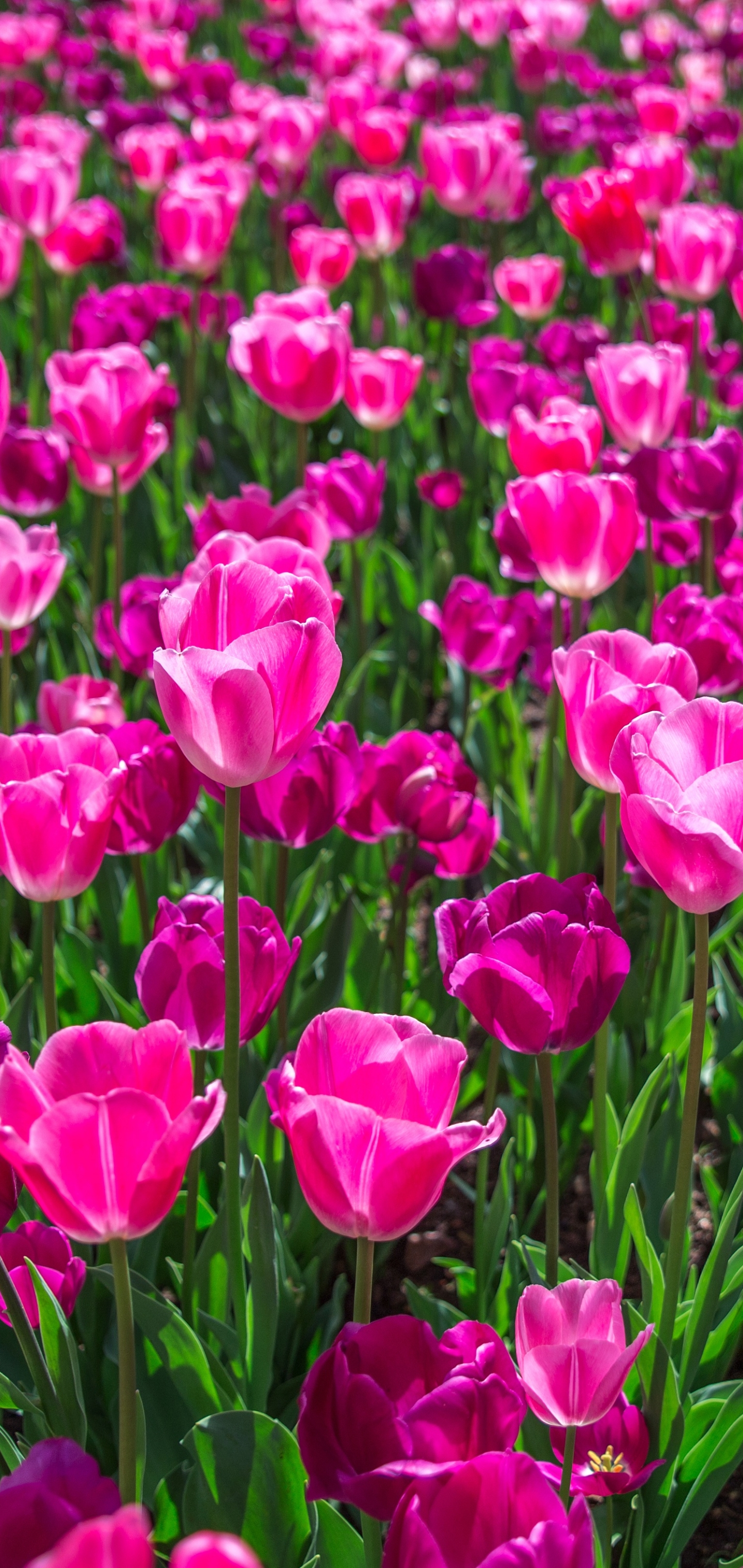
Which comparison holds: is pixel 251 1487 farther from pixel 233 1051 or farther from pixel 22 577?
pixel 22 577

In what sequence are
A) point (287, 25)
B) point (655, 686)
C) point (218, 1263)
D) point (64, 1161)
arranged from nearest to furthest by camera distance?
1. point (64, 1161)
2. point (655, 686)
3. point (218, 1263)
4. point (287, 25)

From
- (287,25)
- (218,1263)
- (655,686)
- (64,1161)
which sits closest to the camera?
(64,1161)

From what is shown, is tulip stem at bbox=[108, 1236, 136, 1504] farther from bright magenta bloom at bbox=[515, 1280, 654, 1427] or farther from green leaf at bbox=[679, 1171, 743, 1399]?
green leaf at bbox=[679, 1171, 743, 1399]

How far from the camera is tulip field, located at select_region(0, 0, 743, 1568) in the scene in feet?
2.37

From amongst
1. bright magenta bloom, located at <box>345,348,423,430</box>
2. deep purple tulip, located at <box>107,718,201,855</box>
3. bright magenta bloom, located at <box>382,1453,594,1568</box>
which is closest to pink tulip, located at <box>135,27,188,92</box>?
bright magenta bloom, located at <box>345,348,423,430</box>

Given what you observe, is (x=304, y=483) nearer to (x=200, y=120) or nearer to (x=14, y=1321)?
(x=14, y=1321)

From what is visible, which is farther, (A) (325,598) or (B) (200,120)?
(B) (200,120)

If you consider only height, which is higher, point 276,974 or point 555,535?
point 555,535

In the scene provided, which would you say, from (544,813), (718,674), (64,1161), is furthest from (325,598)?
(544,813)

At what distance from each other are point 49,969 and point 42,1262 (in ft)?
0.90

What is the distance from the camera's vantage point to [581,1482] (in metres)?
0.93

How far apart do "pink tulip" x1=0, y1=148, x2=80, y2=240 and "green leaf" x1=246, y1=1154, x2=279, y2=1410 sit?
264 centimetres

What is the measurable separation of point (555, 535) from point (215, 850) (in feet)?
2.31

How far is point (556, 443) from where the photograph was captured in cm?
157
